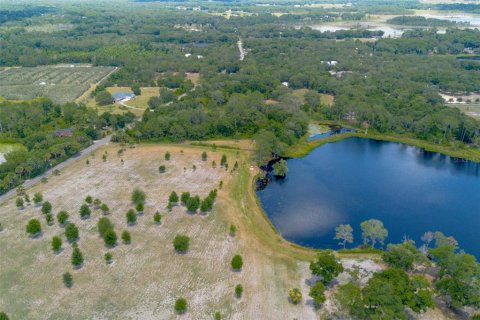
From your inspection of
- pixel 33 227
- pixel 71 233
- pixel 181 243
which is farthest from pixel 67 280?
pixel 181 243

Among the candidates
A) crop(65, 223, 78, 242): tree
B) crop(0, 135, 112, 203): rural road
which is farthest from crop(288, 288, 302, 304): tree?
crop(0, 135, 112, 203): rural road

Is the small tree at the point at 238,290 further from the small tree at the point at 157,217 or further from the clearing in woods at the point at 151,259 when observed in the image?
the small tree at the point at 157,217

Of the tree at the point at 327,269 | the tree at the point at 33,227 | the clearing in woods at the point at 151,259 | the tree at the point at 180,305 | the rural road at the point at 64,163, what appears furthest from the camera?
the rural road at the point at 64,163

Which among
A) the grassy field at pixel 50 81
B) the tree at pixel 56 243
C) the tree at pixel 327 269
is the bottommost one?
Answer: the tree at pixel 56 243

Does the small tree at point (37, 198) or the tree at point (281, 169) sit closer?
the small tree at point (37, 198)

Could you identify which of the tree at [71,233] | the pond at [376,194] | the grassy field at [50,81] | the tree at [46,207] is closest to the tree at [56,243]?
the tree at [71,233]

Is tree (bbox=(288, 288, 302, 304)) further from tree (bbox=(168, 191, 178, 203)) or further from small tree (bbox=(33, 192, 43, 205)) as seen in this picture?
A: small tree (bbox=(33, 192, 43, 205))
